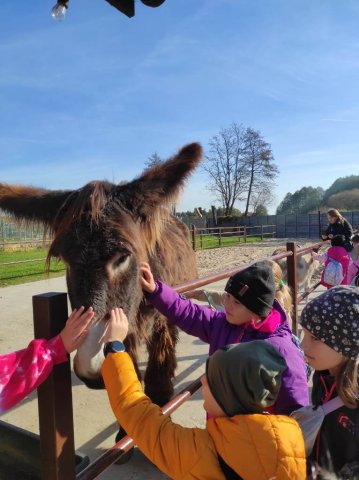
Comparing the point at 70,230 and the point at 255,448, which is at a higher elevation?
the point at 70,230

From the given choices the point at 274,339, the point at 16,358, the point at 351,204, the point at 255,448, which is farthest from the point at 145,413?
the point at 351,204

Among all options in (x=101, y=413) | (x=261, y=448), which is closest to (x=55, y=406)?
(x=261, y=448)

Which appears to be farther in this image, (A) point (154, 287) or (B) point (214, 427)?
(A) point (154, 287)

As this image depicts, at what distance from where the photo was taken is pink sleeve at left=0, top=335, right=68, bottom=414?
49.3 inches

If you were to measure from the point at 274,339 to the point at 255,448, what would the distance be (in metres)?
0.91

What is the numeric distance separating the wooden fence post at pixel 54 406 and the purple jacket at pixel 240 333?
0.97 metres

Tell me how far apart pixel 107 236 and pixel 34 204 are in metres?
0.82

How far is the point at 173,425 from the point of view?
1.24m

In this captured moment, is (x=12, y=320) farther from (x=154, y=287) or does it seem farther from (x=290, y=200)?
(x=290, y=200)

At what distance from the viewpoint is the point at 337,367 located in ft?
5.38

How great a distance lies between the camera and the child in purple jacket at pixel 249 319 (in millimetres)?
1794

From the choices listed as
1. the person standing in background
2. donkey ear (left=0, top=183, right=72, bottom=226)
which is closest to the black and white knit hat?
donkey ear (left=0, top=183, right=72, bottom=226)

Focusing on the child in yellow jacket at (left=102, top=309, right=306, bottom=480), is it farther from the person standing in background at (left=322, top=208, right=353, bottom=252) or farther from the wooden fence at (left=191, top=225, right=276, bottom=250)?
the wooden fence at (left=191, top=225, right=276, bottom=250)

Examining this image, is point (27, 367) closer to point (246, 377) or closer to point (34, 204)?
point (246, 377)
